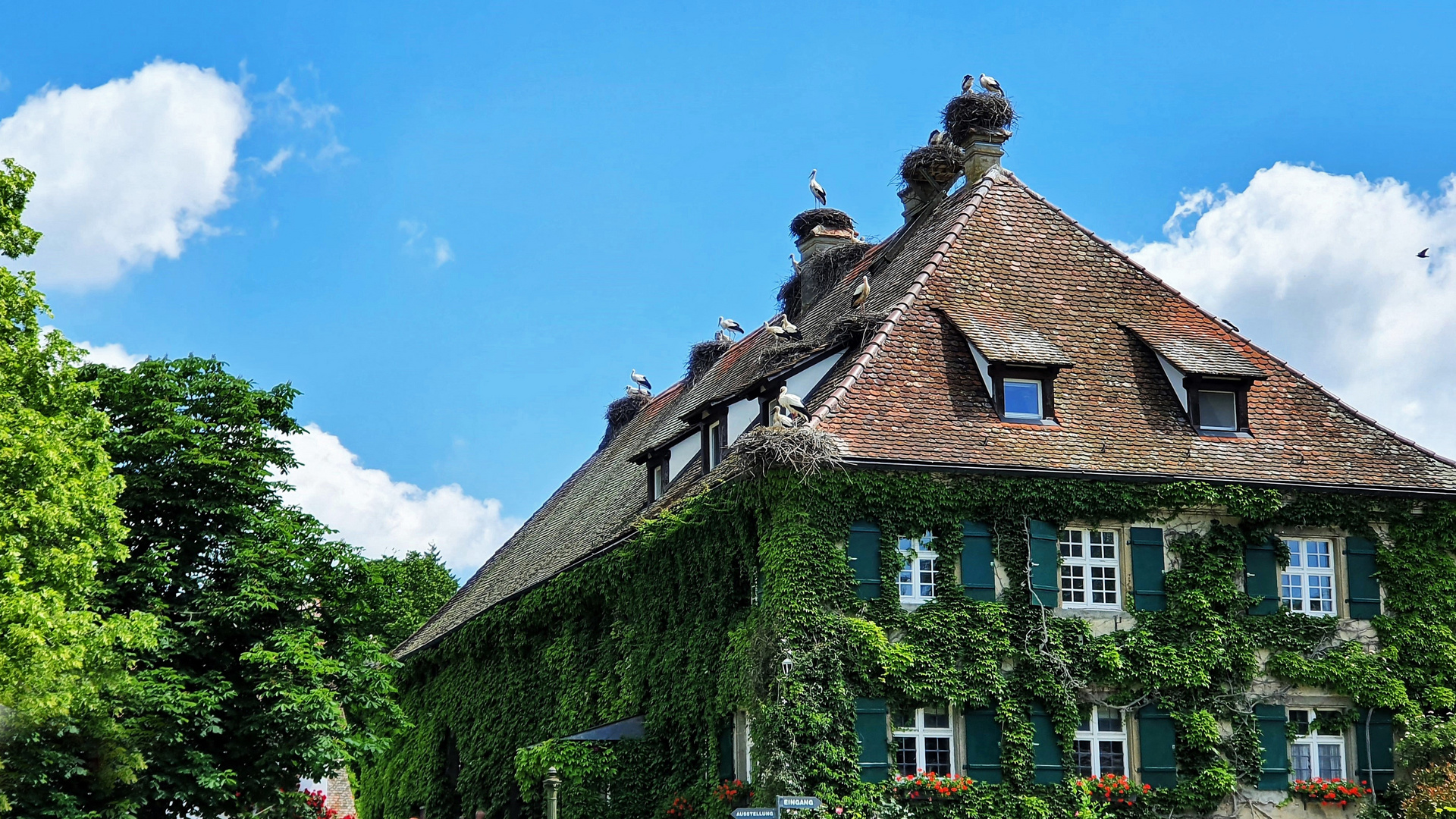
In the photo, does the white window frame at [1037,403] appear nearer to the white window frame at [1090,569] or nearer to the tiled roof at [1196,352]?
the white window frame at [1090,569]

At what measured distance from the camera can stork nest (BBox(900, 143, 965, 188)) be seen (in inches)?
1417

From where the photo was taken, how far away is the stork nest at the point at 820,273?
3822 cm

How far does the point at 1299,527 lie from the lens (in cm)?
2928

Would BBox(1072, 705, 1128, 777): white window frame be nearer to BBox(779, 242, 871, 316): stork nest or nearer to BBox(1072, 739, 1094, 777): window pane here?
BBox(1072, 739, 1094, 777): window pane

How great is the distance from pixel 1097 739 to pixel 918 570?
12.3 feet

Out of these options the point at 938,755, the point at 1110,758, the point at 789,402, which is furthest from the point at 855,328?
the point at 1110,758

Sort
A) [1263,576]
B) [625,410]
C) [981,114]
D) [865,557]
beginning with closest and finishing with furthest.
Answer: [865,557]
[1263,576]
[981,114]
[625,410]

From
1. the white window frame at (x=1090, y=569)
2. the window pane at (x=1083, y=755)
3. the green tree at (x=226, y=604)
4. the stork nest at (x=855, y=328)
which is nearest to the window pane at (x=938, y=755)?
the window pane at (x=1083, y=755)

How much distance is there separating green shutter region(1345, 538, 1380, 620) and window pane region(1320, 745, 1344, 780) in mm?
2151

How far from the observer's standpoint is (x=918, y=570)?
27938 millimetres

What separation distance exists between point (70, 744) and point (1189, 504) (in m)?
18.4

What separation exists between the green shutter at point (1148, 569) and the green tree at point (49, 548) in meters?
15.4

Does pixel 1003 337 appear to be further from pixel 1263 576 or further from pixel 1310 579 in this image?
pixel 1310 579

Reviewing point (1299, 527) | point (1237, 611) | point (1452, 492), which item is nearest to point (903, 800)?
point (1237, 611)
